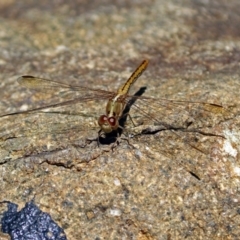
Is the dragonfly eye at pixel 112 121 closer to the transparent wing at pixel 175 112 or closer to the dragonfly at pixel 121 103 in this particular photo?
the dragonfly at pixel 121 103

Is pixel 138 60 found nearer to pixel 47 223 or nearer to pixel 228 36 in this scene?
pixel 228 36

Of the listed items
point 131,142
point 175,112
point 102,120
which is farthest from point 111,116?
point 175,112

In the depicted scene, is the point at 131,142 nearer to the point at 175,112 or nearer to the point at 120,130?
the point at 120,130

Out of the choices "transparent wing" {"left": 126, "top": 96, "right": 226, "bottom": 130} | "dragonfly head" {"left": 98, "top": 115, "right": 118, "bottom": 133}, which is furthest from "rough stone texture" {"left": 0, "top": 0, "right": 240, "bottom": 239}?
"dragonfly head" {"left": 98, "top": 115, "right": 118, "bottom": 133}

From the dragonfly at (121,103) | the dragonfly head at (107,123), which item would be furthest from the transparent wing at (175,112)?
the dragonfly head at (107,123)

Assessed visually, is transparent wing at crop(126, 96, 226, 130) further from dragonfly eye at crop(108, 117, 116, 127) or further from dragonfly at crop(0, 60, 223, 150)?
dragonfly eye at crop(108, 117, 116, 127)

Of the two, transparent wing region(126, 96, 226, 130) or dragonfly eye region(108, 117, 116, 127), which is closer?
dragonfly eye region(108, 117, 116, 127)
